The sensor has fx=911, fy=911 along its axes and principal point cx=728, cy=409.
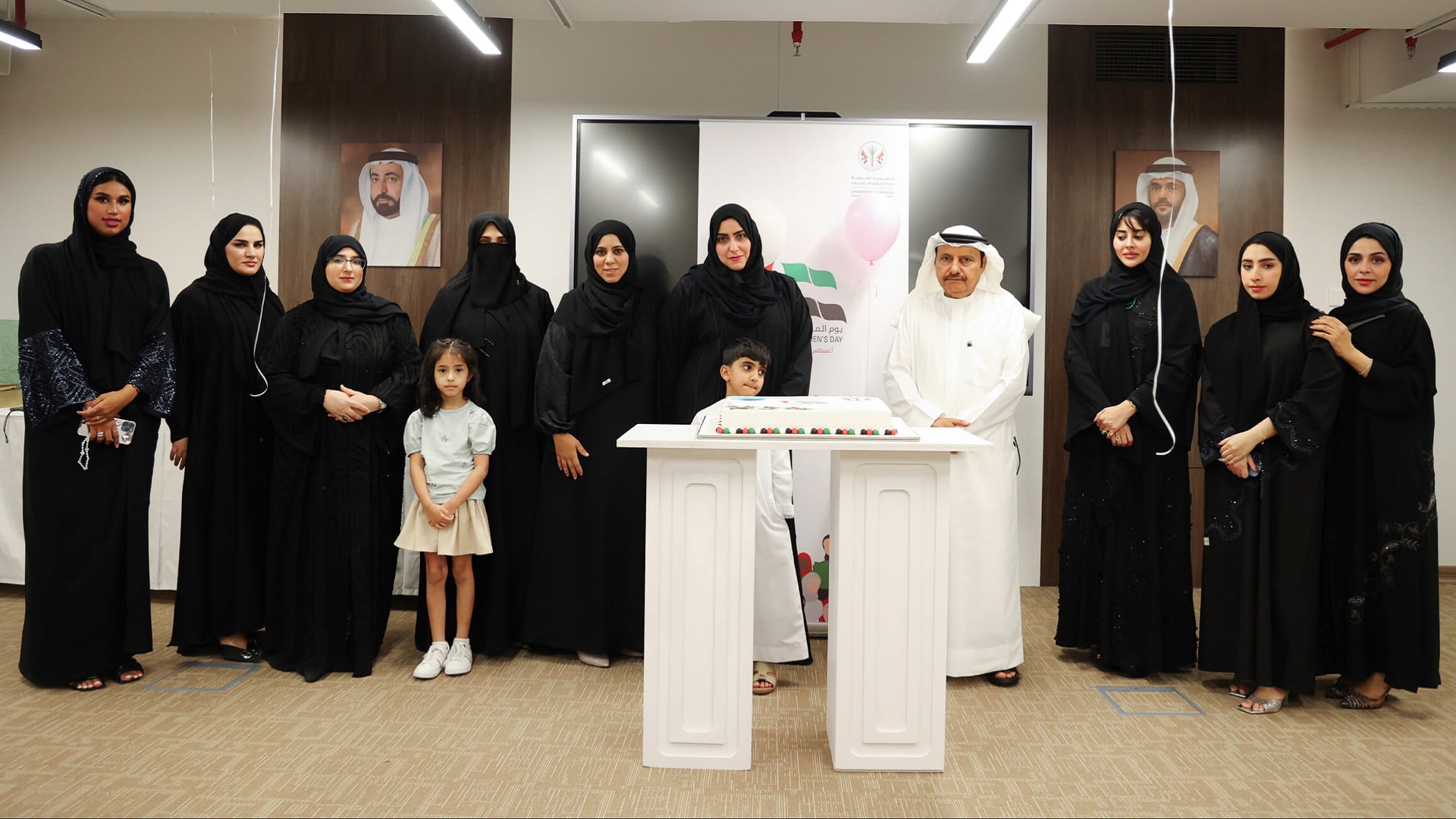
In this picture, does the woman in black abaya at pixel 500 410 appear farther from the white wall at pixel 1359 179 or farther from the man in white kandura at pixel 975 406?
the white wall at pixel 1359 179

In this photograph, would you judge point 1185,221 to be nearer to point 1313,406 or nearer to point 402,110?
point 1313,406

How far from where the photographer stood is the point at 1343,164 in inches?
192

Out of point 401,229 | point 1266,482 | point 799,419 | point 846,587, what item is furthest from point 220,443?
point 1266,482

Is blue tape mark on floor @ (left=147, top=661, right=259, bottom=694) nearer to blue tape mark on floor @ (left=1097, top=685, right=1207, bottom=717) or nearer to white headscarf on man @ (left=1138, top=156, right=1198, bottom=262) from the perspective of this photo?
blue tape mark on floor @ (left=1097, top=685, right=1207, bottom=717)

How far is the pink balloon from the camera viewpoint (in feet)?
13.2

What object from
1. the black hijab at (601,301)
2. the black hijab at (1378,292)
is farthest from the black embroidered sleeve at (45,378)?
the black hijab at (1378,292)

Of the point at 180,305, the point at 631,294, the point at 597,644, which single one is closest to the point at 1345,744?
the point at 597,644

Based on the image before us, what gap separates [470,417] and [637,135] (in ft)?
5.10

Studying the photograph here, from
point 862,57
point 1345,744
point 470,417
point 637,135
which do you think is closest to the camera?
point 1345,744

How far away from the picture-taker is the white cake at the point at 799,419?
8.19ft

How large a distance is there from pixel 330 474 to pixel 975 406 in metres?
2.41

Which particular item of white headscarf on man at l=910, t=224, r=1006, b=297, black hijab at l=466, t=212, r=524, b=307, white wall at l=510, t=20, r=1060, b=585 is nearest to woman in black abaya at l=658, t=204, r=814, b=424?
white headscarf on man at l=910, t=224, r=1006, b=297

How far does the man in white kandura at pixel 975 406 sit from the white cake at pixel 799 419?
35.9 inches

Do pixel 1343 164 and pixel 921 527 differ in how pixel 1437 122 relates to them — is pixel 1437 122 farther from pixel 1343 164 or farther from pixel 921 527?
pixel 921 527
